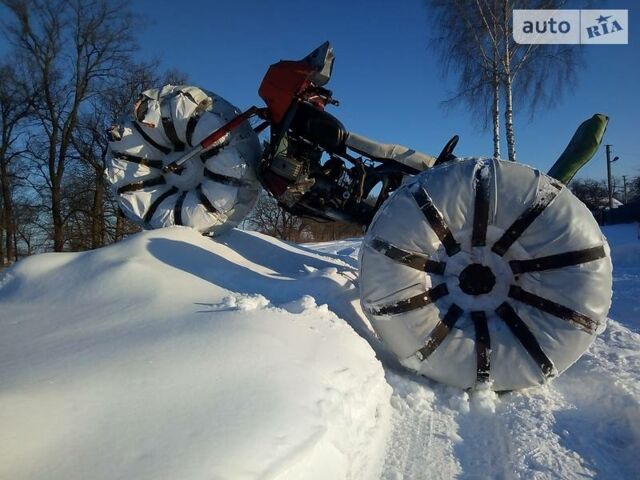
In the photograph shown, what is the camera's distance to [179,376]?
5.33 feet

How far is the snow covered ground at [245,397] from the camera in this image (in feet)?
4.21

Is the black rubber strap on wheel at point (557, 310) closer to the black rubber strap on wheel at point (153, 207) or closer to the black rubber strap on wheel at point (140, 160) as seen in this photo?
the black rubber strap on wheel at point (153, 207)

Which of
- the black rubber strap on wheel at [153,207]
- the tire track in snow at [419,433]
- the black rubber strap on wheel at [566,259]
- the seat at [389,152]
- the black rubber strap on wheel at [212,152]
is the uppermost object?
the black rubber strap on wheel at [212,152]

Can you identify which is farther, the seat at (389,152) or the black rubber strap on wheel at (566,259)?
the seat at (389,152)

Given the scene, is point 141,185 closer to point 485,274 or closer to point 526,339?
point 485,274

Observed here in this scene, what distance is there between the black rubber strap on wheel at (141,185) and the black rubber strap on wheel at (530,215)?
10.5ft

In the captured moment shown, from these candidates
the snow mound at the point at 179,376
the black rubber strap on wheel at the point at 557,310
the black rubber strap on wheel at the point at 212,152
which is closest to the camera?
the snow mound at the point at 179,376

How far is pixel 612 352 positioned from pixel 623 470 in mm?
1249

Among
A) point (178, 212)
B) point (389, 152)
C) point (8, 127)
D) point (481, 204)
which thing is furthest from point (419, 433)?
point (8, 127)

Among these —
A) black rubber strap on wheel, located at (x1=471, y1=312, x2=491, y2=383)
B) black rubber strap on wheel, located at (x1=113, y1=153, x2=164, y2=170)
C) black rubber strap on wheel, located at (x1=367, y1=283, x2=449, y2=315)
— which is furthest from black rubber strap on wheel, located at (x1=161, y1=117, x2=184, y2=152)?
black rubber strap on wheel, located at (x1=471, y1=312, x2=491, y2=383)

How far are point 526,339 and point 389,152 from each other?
1.80 meters

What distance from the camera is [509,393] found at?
2.20 meters

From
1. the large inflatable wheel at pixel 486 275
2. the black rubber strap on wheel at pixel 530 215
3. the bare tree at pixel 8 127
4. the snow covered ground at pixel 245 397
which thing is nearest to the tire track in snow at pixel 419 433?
the snow covered ground at pixel 245 397

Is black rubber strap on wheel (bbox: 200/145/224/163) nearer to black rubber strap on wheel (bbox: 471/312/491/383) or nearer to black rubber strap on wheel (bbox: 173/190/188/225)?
black rubber strap on wheel (bbox: 173/190/188/225)
